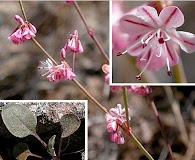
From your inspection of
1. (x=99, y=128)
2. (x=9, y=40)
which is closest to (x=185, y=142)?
(x=99, y=128)

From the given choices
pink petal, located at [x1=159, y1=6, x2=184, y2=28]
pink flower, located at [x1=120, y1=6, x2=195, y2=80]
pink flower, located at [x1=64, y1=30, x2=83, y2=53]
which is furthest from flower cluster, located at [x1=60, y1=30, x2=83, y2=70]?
pink petal, located at [x1=159, y1=6, x2=184, y2=28]


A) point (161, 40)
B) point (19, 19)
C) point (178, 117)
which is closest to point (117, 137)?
point (178, 117)

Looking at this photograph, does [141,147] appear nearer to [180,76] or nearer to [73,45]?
[180,76]

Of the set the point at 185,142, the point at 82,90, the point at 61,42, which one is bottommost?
the point at 185,142

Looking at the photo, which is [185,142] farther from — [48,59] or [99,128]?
[48,59]

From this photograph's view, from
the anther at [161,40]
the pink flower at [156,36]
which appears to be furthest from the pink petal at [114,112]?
the anther at [161,40]

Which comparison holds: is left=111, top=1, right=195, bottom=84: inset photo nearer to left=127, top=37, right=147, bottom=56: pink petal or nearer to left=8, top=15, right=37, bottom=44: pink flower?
left=127, top=37, right=147, bottom=56: pink petal

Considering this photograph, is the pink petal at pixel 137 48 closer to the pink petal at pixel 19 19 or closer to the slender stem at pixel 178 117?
the slender stem at pixel 178 117

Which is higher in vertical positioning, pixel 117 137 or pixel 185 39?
pixel 185 39
